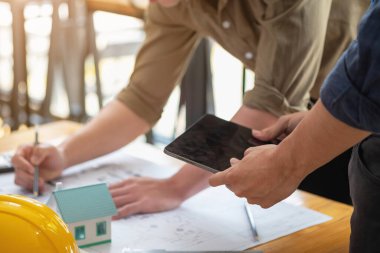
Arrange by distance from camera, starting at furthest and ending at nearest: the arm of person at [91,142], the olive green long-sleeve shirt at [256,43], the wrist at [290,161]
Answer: the arm of person at [91,142]
the olive green long-sleeve shirt at [256,43]
the wrist at [290,161]

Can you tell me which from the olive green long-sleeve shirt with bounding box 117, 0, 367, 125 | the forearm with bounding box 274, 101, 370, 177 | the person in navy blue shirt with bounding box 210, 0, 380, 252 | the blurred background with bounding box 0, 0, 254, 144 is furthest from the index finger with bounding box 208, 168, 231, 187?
the blurred background with bounding box 0, 0, 254, 144

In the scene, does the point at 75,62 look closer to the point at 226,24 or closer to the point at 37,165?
the point at 37,165

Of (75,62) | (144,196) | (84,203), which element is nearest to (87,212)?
(84,203)

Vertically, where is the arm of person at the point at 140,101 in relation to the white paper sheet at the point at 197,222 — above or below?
above

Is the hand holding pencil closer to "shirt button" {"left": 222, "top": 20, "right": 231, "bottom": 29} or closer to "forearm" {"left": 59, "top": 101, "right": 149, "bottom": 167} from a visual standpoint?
"forearm" {"left": 59, "top": 101, "right": 149, "bottom": 167}

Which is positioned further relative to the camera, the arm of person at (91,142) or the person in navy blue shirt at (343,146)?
the arm of person at (91,142)

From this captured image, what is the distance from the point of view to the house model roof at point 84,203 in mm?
1078

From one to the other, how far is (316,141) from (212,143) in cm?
32

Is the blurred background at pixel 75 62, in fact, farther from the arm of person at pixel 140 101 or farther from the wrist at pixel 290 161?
the wrist at pixel 290 161

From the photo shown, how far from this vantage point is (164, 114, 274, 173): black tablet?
1.01 meters

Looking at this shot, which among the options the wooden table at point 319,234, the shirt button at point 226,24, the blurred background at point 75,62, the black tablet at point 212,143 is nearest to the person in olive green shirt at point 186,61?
the shirt button at point 226,24

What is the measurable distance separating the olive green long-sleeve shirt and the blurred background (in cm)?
145

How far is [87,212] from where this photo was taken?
1.09 metres

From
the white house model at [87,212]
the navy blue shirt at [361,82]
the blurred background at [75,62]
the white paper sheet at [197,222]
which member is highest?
the navy blue shirt at [361,82]
